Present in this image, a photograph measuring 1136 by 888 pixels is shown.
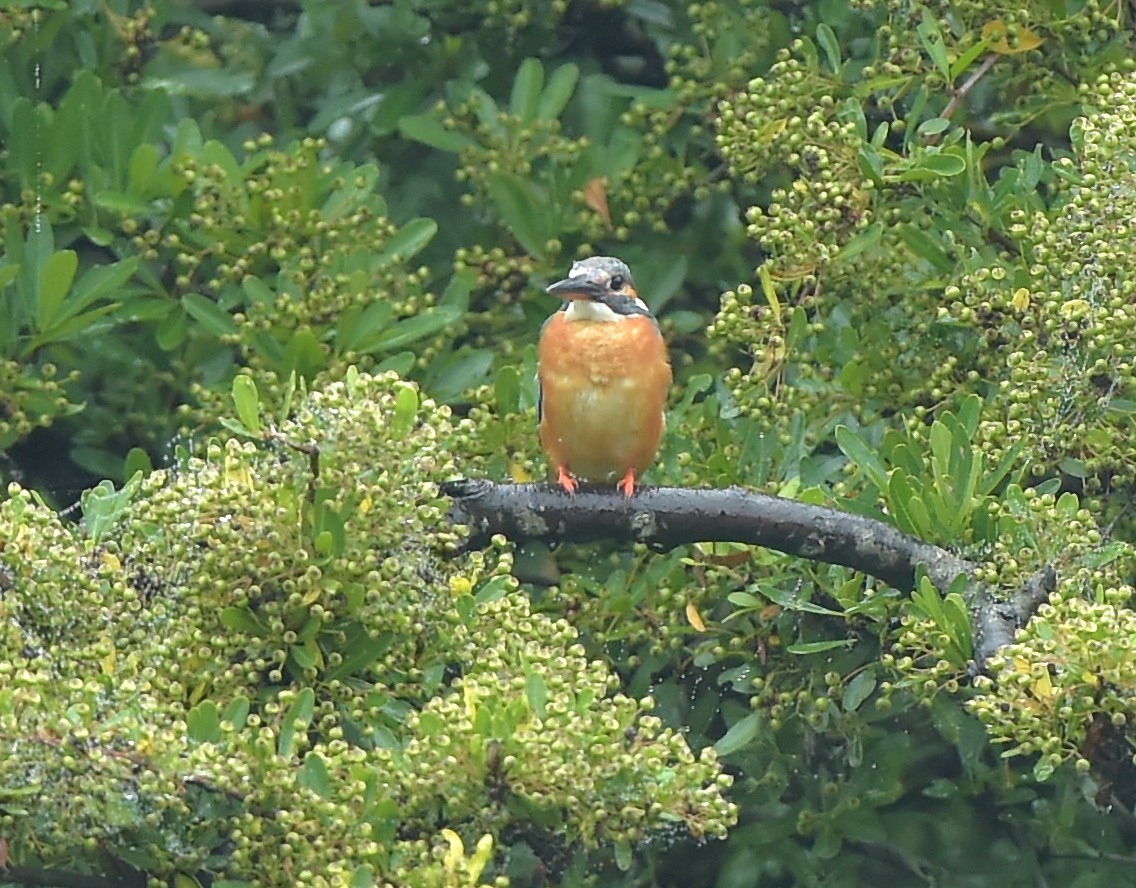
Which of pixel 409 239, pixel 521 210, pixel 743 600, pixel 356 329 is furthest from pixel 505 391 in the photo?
pixel 743 600

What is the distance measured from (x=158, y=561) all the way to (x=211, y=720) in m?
0.28

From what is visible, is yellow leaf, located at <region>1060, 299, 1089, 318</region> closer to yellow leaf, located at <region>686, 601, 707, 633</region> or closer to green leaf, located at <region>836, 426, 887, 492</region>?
green leaf, located at <region>836, 426, 887, 492</region>

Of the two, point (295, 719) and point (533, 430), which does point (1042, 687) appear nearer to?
point (295, 719)

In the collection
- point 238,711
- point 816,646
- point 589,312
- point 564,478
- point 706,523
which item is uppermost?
point 238,711

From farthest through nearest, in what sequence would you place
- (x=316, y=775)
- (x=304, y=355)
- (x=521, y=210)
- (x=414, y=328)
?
(x=521, y=210), (x=414, y=328), (x=304, y=355), (x=316, y=775)

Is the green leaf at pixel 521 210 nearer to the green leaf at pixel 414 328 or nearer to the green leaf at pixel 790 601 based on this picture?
the green leaf at pixel 414 328

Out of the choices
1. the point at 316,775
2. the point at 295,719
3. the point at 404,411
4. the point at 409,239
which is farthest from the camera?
the point at 409,239

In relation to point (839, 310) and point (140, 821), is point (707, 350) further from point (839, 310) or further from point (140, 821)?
point (140, 821)

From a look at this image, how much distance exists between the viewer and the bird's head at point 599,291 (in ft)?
14.4

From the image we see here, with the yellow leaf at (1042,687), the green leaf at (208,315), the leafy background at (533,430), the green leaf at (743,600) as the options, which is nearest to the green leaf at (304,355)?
the leafy background at (533,430)

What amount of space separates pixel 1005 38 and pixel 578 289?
39.5 inches

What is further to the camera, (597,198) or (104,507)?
(597,198)

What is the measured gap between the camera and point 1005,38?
399cm

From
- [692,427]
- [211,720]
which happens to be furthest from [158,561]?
[692,427]
